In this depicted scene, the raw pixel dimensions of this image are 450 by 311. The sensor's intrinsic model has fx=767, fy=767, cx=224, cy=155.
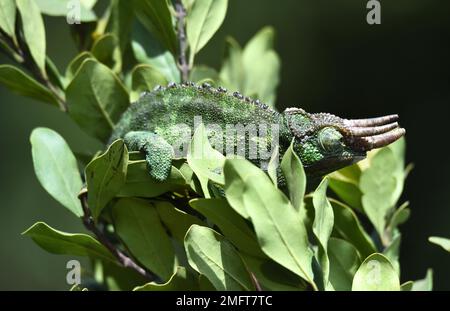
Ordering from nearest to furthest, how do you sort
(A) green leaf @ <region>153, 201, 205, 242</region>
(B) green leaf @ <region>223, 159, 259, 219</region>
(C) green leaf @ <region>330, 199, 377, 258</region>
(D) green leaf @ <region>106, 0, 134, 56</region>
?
(B) green leaf @ <region>223, 159, 259, 219</region> < (A) green leaf @ <region>153, 201, 205, 242</region> < (C) green leaf @ <region>330, 199, 377, 258</region> < (D) green leaf @ <region>106, 0, 134, 56</region>

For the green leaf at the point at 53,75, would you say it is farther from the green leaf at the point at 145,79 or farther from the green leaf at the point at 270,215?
the green leaf at the point at 270,215

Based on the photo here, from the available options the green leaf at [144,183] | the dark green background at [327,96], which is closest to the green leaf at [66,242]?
the green leaf at [144,183]

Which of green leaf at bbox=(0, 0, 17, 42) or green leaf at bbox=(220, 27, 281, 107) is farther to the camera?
green leaf at bbox=(220, 27, 281, 107)

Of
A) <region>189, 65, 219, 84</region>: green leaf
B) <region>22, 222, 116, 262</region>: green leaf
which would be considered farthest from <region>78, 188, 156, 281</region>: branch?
<region>189, 65, 219, 84</region>: green leaf

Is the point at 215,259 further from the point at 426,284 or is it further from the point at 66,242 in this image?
the point at 426,284

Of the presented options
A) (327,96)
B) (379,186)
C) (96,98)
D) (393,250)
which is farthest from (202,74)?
(327,96)

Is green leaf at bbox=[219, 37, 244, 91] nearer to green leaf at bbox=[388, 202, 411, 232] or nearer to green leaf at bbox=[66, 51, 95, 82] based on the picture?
green leaf at bbox=[66, 51, 95, 82]

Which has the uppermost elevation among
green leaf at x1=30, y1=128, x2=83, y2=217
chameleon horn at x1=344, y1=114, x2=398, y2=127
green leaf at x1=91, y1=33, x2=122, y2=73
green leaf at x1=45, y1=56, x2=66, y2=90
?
green leaf at x1=91, y1=33, x2=122, y2=73
